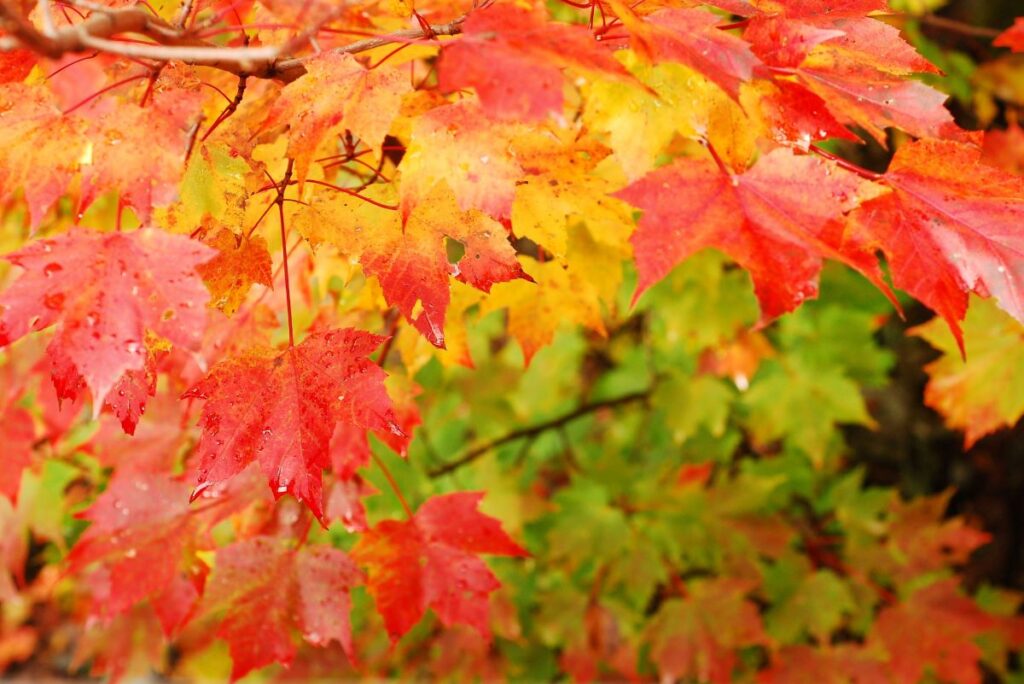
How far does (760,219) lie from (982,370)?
3.00 feet

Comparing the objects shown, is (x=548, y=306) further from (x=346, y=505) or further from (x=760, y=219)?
(x=760, y=219)

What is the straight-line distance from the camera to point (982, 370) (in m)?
1.61

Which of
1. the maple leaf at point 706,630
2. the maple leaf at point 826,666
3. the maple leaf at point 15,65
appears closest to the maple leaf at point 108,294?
the maple leaf at point 15,65

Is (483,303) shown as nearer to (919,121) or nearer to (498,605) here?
(919,121)

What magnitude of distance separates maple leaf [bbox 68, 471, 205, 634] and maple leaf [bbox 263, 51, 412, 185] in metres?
0.77

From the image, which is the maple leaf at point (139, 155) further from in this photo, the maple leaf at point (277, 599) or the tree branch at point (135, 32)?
the maple leaf at point (277, 599)

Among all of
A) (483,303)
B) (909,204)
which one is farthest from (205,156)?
(909,204)

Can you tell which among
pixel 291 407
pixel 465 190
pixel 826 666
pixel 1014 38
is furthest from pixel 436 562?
pixel 826 666

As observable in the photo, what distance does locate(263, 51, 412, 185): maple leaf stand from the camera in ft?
3.17

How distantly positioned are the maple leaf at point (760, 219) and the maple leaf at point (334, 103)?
0.28m

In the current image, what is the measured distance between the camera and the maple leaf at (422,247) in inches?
41.8

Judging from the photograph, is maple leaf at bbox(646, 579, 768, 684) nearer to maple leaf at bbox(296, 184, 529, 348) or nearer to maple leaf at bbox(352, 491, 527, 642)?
maple leaf at bbox(352, 491, 527, 642)

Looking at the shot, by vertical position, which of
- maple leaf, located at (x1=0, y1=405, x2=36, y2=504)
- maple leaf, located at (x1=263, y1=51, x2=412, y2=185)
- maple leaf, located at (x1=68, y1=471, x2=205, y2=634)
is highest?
maple leaf, located at (x1=263, y1=51, x2=412, y2=185)

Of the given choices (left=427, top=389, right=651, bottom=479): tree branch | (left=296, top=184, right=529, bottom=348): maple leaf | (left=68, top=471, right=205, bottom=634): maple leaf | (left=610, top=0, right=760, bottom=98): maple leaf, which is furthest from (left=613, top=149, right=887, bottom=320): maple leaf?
(left=427, top=389, right=651, bottom=479): tree branch
